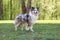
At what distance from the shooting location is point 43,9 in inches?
527

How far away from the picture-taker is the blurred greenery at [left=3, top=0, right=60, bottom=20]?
13.2m

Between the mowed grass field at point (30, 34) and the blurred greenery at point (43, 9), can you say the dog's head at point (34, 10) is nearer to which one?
the mowed grass field at point (30, 34)

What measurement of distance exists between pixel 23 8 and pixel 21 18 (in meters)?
6.36

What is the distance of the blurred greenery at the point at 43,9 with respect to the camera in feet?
43.4

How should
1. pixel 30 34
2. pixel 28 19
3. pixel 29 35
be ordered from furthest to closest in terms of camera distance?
pixel 28 19
pixel 30 34
pixel 29 35

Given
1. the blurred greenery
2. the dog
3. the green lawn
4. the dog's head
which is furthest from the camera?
the blurred greenery

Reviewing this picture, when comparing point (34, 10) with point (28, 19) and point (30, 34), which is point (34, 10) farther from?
point (30, 34)

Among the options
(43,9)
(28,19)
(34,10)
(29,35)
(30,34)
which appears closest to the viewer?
(29,35)

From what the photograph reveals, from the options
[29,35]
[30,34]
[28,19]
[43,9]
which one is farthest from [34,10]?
[43,9]

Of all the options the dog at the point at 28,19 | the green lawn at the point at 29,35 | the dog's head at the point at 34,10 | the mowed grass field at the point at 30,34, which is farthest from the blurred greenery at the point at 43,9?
A: the dog's head at the point at 34,10

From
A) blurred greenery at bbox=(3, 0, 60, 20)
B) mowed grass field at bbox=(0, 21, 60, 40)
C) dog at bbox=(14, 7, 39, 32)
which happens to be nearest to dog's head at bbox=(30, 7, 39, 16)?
dog at bbox=(14, 7, 39, 32)

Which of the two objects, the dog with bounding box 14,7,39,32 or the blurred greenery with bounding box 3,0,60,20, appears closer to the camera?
the dog with bounding box 14,7,39,32

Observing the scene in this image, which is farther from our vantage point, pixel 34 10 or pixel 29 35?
pixel 34 10

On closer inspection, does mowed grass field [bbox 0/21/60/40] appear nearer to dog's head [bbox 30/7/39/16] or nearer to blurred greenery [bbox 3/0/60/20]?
dog's head [bbox 30/7/39/16]
